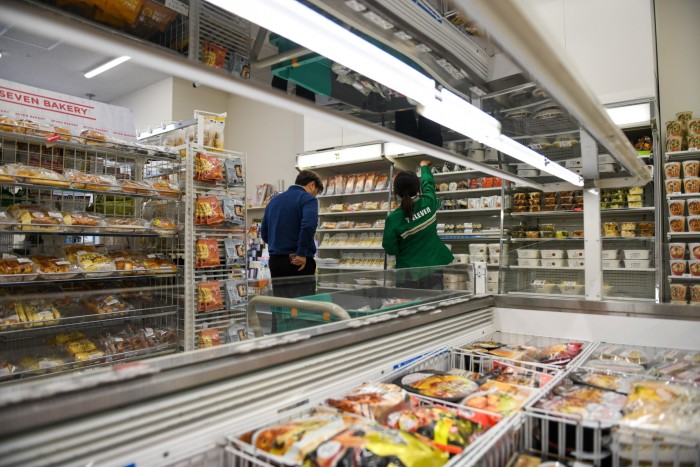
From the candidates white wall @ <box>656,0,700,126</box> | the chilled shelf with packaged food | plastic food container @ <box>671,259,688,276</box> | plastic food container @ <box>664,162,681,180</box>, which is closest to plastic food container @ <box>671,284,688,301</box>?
plastic food container @ <box>671,259,688,276</box>

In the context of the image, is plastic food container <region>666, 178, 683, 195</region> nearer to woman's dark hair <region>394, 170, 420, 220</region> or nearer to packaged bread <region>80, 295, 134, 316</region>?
woman's dark hair <region>394, 170, 420, 220</region>

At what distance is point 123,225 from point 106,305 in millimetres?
544

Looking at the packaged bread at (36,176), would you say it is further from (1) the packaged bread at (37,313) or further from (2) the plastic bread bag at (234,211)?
(2) the plastic bread bag at (234,211)

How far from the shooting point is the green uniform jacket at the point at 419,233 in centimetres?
333

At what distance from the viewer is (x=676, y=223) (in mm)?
4371

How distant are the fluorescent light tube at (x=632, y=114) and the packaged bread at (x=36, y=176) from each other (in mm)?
4494

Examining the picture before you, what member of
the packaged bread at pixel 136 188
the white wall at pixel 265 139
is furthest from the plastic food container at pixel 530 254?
the white wall at pixel 265 139

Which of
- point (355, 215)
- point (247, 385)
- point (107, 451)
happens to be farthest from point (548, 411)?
point (355, 215)

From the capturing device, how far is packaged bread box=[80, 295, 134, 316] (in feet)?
9.75

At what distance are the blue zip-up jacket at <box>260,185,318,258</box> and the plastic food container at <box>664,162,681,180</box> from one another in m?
3.46

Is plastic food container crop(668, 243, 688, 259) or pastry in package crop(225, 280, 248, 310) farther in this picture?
plastic food container crop(668, 243, 688, 259)

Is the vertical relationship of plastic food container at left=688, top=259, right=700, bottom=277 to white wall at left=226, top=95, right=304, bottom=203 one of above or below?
below

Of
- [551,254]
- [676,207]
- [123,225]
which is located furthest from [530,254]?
[123,225]

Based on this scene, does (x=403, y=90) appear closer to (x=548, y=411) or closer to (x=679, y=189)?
(x=548, y=411)
